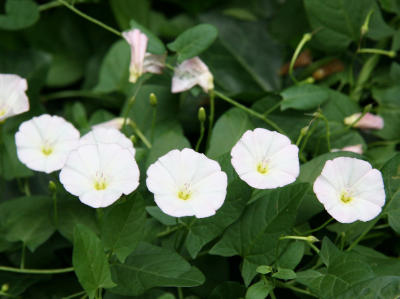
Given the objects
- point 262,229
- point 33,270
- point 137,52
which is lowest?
point 33,270

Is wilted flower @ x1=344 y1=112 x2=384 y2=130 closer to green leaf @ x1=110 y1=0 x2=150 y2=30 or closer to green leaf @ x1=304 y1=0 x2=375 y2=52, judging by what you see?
green leaf @ x1=304 y1=0 x2=375 y2=52

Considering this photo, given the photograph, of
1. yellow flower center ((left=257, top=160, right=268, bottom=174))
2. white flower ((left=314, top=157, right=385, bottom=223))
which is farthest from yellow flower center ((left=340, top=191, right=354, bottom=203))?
yellow flower center ((left=257, top=160, right=268, bottom=174))

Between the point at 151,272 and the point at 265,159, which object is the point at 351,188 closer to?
the point at 265,159

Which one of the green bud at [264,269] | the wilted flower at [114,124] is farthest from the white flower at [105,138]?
the green bud at [264,269]

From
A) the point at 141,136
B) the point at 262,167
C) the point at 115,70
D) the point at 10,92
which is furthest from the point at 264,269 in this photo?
the point at 115,70

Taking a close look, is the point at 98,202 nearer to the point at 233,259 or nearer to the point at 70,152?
the point at 70,152

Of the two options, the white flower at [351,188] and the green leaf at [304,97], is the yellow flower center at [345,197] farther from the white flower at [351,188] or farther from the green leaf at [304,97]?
the green leaf at [304,97]
